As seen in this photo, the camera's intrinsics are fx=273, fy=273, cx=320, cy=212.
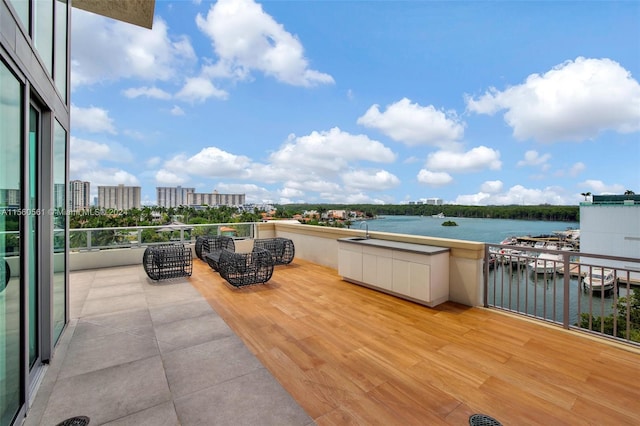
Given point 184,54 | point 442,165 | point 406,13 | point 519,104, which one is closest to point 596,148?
point 519,104

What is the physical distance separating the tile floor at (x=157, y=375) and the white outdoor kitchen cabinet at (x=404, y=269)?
2.63 meters

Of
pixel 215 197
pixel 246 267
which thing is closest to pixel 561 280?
pixel 246 267

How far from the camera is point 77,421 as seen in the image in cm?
191

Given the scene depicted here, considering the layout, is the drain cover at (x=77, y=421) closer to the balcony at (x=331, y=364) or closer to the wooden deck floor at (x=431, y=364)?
the balcony at (x=331, y=364)

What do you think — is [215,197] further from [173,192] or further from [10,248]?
[10,248]

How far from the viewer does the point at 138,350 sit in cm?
298

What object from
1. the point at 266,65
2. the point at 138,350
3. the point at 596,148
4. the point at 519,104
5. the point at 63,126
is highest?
the point at 266,65

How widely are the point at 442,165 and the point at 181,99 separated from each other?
74.6 feet

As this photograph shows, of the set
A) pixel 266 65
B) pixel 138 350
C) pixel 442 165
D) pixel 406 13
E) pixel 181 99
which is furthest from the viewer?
pixel 442 165

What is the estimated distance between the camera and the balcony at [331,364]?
1.99 metres

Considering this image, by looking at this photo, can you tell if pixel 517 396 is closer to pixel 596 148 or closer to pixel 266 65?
pixel 266 65

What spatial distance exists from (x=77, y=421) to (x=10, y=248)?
1282mm

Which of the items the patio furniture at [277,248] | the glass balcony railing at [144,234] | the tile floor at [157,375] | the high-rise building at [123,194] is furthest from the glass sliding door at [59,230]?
the high-rise building at [123,194]

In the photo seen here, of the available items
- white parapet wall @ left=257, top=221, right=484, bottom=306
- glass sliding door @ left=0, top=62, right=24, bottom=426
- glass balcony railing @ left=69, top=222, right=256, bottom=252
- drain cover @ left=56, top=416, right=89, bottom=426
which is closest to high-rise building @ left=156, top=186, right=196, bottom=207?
glass balcony railing @ left=69, top=222, right=256, bottom=252
